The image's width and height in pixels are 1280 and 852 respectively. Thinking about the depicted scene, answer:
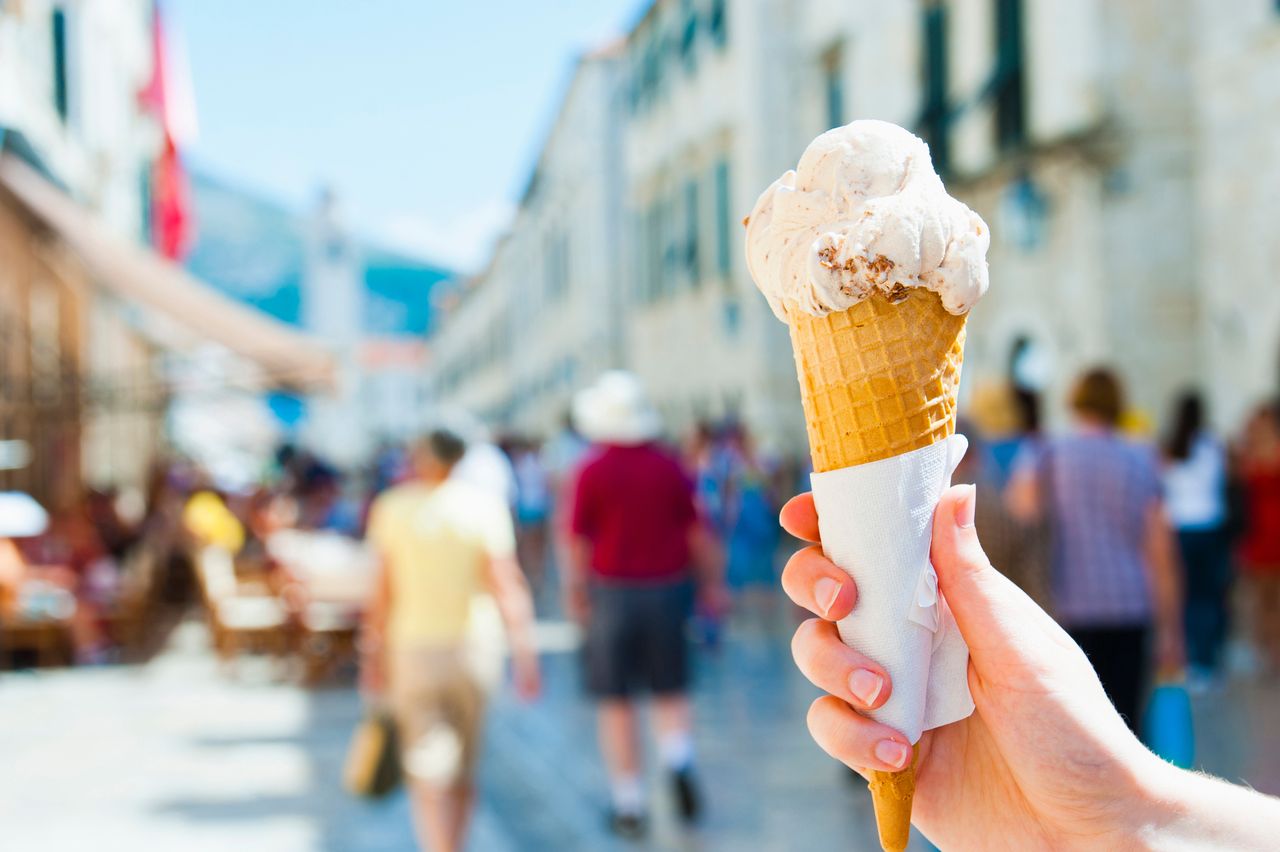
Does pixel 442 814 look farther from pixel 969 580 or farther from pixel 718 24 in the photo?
pixel 718 24

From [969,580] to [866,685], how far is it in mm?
198

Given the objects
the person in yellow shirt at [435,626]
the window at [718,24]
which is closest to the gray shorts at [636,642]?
the person in yellow shirt at [435,626]

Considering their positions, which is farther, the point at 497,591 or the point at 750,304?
the point at 750,304

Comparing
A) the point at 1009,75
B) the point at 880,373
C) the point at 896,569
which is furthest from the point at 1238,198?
the point at 896,569

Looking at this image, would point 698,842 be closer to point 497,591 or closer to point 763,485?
point 497,591

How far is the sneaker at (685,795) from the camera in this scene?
5.79 metres

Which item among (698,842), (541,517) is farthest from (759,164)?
(698,842)

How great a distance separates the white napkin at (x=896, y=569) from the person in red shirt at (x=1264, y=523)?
7866 mm

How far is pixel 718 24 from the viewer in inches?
896

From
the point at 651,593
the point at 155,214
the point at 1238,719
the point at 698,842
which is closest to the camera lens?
the point at 698,842

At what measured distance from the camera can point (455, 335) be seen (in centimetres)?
7694

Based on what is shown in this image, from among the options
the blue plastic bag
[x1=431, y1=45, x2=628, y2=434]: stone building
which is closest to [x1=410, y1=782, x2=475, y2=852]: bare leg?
the blue plastic bag

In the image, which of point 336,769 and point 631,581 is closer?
point 631,581

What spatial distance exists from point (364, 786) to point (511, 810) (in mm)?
1496
